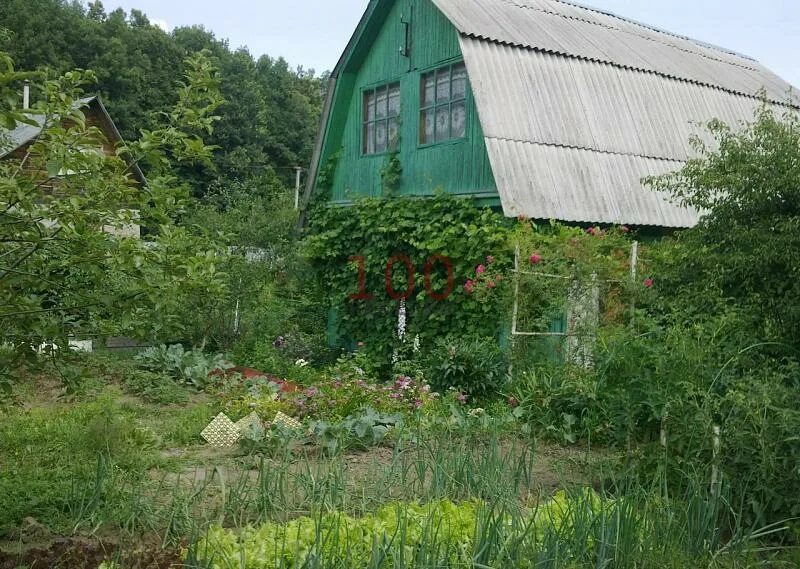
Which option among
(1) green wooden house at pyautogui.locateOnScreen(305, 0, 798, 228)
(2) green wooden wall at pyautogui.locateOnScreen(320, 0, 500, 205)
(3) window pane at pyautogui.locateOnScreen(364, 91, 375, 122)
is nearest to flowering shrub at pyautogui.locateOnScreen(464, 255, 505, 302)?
(1) green wooden house at pyautogui.locateOnScreen(305, 0, 798, 228)

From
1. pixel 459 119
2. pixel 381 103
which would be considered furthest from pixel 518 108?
pixel 381 103

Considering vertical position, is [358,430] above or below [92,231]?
below

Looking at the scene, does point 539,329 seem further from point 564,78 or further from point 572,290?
point 564,78

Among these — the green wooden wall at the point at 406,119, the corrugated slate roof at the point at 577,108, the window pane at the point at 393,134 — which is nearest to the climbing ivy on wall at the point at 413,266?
the green wooden wall at the point at 406,119

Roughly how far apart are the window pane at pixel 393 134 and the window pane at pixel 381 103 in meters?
0.34

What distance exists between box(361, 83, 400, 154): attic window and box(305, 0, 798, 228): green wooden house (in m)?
0.03

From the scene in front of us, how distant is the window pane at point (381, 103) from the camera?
14.6 m

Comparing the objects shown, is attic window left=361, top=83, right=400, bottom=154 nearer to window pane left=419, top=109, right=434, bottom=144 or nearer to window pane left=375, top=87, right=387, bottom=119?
window pane left=375, top=87, right=387, bottom=119

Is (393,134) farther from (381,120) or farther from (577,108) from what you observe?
(577,108)

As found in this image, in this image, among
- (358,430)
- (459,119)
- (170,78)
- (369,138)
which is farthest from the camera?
(170,78)

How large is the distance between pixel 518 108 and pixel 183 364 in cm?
597

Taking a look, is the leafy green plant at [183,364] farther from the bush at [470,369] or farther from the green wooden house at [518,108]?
the green wooden house at [518,108]

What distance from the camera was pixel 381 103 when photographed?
14664mm

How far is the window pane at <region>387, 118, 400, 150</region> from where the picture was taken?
46.1ft
